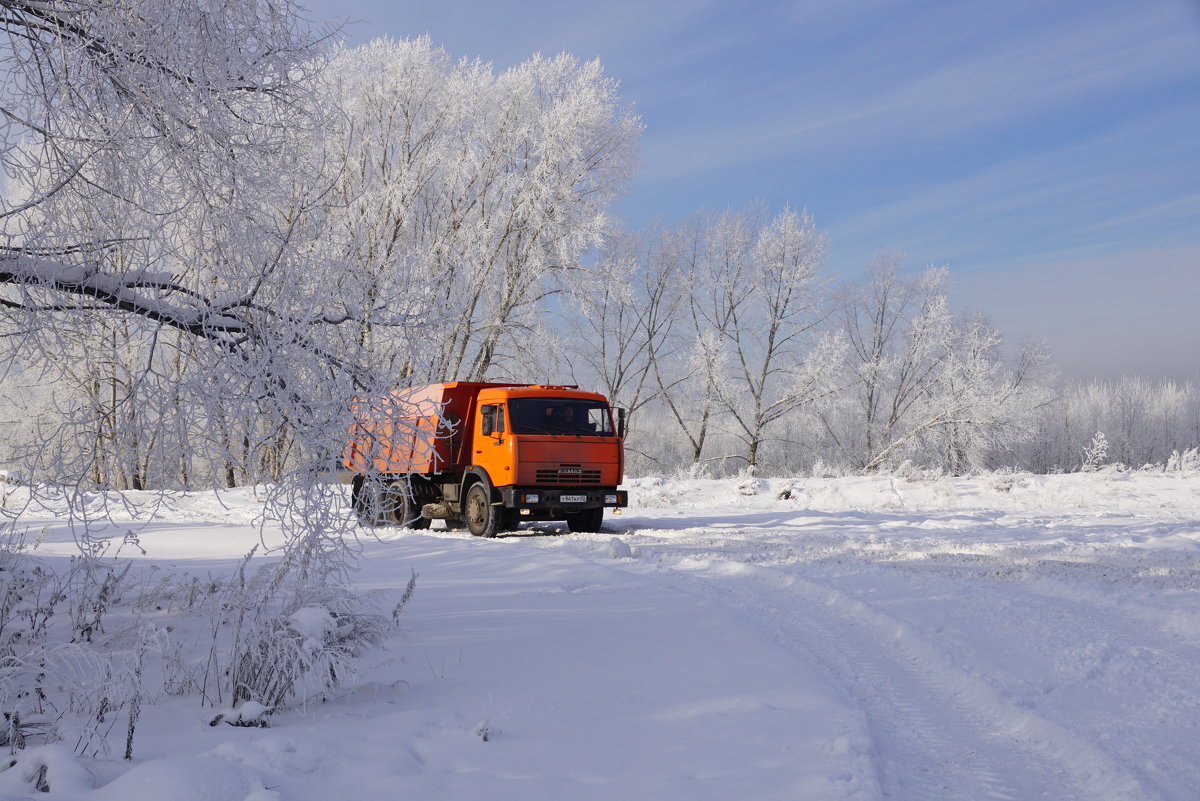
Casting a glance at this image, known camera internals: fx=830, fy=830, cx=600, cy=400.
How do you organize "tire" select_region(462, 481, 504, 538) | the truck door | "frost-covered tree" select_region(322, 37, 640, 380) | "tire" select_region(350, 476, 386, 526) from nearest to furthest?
"tire" select_region(350, 476, 386, 526), the truck door, "tire" select_region(462, 481, 504, 538), "frost-covered tree" select_region(322, 37, 640, 380)

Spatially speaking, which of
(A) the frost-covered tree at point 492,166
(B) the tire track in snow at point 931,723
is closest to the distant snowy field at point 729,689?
(B) the tire track in snow at point 931,723

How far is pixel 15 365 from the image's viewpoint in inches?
177

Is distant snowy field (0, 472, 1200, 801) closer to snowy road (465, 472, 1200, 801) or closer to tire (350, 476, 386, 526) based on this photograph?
snowy road (465, 472, 1200, 801)

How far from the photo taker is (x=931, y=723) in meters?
4.53

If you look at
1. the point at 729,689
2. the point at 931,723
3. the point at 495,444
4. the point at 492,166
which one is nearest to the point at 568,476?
the point at 495,444

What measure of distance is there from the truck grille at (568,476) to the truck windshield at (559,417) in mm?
673

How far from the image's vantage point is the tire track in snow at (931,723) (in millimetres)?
3711

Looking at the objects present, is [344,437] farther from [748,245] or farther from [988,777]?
[748,245]

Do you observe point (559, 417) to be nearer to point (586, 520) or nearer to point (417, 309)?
point (586, 520)

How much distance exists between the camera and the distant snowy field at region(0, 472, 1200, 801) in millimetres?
3449

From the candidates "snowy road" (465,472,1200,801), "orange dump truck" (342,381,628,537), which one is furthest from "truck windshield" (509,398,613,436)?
"snowy road" (465,472,1200,801)

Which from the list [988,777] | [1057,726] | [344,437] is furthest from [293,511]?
[1057,726]

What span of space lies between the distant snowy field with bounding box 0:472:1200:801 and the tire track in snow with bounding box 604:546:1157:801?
0.06ft

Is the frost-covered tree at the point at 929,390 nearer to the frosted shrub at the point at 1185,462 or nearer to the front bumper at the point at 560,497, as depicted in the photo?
the frosted shrub at the point at 1185,462
